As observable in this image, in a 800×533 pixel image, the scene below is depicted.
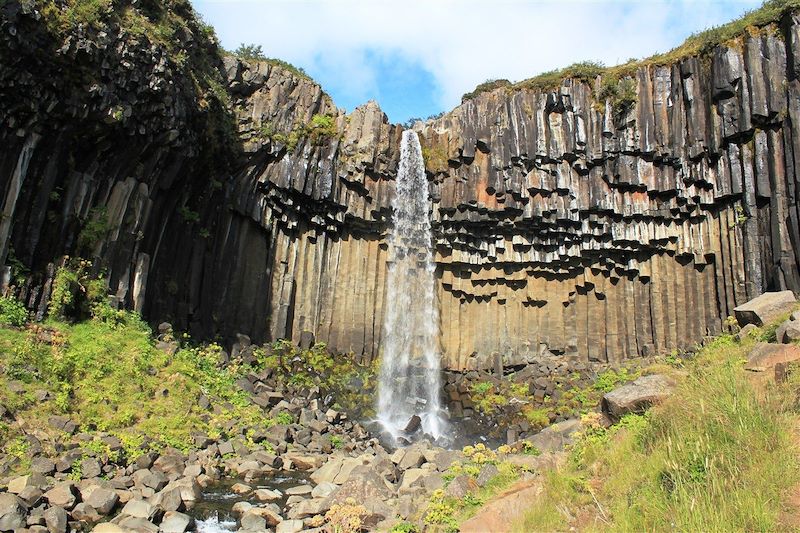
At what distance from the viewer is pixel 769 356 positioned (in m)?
7.75

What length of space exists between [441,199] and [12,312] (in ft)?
47.0

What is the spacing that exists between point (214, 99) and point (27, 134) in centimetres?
579

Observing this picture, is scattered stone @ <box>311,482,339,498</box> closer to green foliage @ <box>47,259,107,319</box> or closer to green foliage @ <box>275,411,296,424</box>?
green foliage @ <box>275,411,296,424</box>

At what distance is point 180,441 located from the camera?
12266mm

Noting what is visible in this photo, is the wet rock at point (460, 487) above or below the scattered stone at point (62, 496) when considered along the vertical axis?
above

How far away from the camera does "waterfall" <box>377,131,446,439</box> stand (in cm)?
2219

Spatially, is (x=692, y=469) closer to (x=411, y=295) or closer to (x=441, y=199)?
(x=441, y=199)

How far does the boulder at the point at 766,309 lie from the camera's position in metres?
11.0

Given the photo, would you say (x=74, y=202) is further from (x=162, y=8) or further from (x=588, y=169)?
(x=588, y=169)

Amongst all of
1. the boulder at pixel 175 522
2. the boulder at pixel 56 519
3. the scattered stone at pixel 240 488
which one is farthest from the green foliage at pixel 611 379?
the boulder at pixel 56 519

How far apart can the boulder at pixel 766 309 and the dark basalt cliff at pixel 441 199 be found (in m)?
5.90

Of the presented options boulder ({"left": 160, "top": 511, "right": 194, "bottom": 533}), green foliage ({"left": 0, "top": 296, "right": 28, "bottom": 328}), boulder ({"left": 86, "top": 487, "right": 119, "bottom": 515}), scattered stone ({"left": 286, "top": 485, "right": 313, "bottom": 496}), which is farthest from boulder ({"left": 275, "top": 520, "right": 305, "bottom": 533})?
green foliage ({"left": 0, "top": 296, "right": 28, "bottom": 328})

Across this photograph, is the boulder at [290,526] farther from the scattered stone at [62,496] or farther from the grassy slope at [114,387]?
the grassy slope at [114,387]

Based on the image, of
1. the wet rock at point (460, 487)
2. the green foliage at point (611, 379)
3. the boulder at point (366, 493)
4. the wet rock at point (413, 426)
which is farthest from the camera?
the green foliage at point (611, 379)
